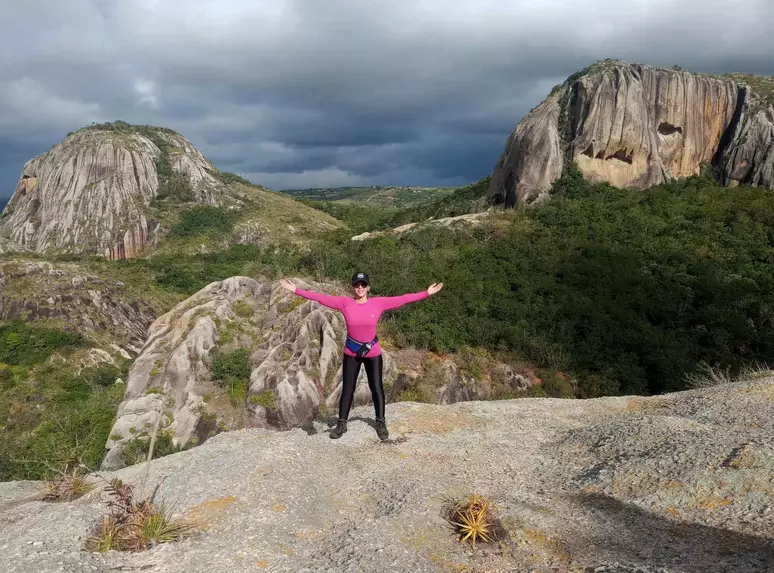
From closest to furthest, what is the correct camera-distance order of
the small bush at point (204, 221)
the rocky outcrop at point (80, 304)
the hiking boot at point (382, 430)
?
the hiking boot at point (382, 430), the rocky outcrop at point (80, 304), the small bush at point (204, 221)

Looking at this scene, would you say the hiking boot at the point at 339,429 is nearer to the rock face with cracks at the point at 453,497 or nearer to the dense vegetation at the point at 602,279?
the rock face with cracks at the point at 453,497

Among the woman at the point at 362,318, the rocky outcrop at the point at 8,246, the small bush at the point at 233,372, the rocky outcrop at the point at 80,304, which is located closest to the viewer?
the woman at the point at 362,318

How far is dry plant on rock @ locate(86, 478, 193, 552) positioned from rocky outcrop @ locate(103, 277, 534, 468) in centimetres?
1131

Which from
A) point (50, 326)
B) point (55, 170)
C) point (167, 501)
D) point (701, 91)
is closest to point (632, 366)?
point (167, 501)

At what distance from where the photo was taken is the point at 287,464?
6605mm

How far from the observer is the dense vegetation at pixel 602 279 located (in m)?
20.9

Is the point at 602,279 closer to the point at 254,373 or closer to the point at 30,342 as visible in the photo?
the point at 254,373

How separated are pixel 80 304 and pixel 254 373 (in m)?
43.3

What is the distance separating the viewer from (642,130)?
39125mm

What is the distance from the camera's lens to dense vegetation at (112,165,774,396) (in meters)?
20.9

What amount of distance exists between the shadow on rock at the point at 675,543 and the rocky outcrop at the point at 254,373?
1150 centimetres

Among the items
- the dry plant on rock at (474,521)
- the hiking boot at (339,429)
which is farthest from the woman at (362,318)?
the dry plant on rock at (474,521)

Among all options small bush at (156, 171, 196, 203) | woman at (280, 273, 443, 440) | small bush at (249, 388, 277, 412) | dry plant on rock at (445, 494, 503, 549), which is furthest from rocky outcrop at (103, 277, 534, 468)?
small bush at (156, 171, 196, 203)

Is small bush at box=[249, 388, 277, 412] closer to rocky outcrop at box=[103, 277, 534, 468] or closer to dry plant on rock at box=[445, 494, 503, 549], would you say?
rocky outcrop at box=[103, 277, 534, 468]
